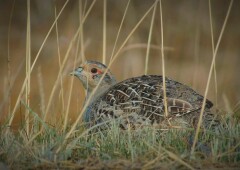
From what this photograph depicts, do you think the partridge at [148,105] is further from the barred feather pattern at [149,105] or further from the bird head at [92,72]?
the bird head at [92,72]

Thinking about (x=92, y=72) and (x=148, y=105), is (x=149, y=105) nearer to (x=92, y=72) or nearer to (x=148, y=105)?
(x=148, y=105)

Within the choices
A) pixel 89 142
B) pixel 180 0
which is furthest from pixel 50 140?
pixel 180 0

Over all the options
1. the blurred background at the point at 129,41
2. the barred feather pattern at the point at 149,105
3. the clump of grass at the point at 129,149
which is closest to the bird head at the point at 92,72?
the barred feather pattern at the point at 149,105

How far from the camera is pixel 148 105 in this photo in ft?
23.9

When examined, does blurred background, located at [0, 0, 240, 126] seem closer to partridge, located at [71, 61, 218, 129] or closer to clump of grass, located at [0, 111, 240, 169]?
partridge, located at [71, 61, 218, 129]

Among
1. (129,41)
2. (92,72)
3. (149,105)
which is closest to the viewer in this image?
(149,105)

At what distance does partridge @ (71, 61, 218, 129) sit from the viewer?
7.09 metres

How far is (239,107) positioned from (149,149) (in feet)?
5.33

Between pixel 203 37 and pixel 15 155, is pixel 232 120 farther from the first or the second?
pixel 203 37

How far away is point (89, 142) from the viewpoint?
6.14 metres

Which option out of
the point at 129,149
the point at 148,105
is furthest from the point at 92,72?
the point at 129,149

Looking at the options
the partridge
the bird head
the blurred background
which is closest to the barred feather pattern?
the partridge

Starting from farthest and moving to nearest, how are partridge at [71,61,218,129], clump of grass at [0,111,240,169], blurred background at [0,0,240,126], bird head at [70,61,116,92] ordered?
blurred background at [0,0,240,126] → bird head at [70,61,116,92] → partridge at [71,61,218,129] → clump of grass at [0,111,240,169]

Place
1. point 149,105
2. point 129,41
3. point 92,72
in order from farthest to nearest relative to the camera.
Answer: point 129,41
point 92,72
point 149,105
